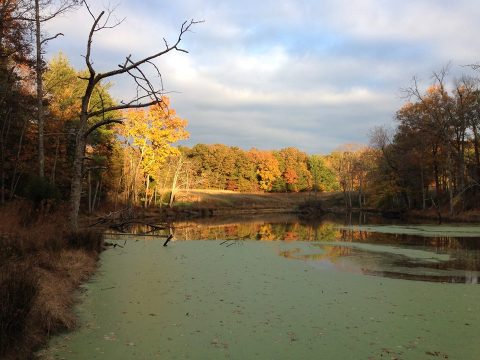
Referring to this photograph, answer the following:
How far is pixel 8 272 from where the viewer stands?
16.4 feet

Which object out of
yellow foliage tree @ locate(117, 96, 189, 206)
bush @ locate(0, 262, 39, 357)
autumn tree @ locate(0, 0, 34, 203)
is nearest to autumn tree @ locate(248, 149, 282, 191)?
yellow foliage tree @ locate(117, 96, 189, 206)

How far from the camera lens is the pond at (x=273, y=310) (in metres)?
4.91

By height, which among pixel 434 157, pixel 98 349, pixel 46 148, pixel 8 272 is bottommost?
pixel 98 349

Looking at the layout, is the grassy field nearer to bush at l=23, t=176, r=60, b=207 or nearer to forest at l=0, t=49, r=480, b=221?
forest at l=0, t=49, r=480, b=221

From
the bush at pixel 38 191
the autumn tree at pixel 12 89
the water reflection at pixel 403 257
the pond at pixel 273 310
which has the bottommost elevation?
the pond at pixel 273 310

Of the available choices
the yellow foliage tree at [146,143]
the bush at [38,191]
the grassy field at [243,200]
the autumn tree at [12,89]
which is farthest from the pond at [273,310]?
the grassy field at [243,200]

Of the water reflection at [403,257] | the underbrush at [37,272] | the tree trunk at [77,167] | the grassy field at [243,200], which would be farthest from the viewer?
the grassy field at [243,200]

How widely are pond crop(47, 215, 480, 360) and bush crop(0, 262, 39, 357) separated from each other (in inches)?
20.4

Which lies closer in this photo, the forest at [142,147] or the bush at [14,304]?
the bush at [14,304]

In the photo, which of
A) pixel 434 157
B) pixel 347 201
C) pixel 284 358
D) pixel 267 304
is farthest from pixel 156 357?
pixel 347 201

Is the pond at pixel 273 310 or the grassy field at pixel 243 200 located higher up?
the grassy field at pixel 243 200

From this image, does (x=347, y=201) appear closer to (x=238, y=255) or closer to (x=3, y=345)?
(x=238, y=255)

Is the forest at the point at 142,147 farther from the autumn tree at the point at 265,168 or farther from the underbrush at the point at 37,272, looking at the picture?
the autumn tree at the point at 265,168

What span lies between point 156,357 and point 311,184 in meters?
74.9
